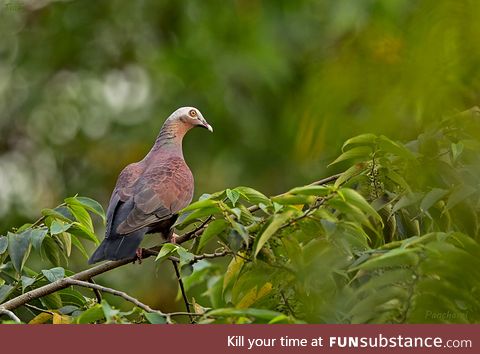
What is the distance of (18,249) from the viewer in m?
2.61

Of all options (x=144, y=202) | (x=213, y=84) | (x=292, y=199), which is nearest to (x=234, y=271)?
(x=292, y=199)

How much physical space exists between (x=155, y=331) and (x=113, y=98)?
4975 millimetres

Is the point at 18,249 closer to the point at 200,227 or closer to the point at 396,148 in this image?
the point at 200,227

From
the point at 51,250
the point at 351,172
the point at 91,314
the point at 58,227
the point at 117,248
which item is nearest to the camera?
the point at 91,314

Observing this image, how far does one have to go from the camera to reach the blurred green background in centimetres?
116

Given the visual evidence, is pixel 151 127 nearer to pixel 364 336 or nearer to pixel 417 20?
pixel 364 336

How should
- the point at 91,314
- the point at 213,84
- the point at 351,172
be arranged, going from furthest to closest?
the point at 213,84, the point at 351,172, the point at 91,314

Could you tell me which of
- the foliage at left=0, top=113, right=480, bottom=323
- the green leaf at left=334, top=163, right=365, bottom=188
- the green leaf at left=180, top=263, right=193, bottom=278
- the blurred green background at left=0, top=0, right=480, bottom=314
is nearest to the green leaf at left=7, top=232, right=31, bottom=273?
the foliage at left=0, top=113, right=480, bottom=323

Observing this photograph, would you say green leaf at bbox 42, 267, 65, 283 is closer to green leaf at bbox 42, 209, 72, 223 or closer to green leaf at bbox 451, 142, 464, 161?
green leaf at bbox 42, 209, 72, 223

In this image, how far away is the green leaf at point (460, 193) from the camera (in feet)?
6.45

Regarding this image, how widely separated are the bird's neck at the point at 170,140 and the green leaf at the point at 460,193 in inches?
76.7

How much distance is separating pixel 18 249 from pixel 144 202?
827 mm

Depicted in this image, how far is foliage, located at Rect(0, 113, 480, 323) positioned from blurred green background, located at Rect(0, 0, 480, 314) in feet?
0.61
